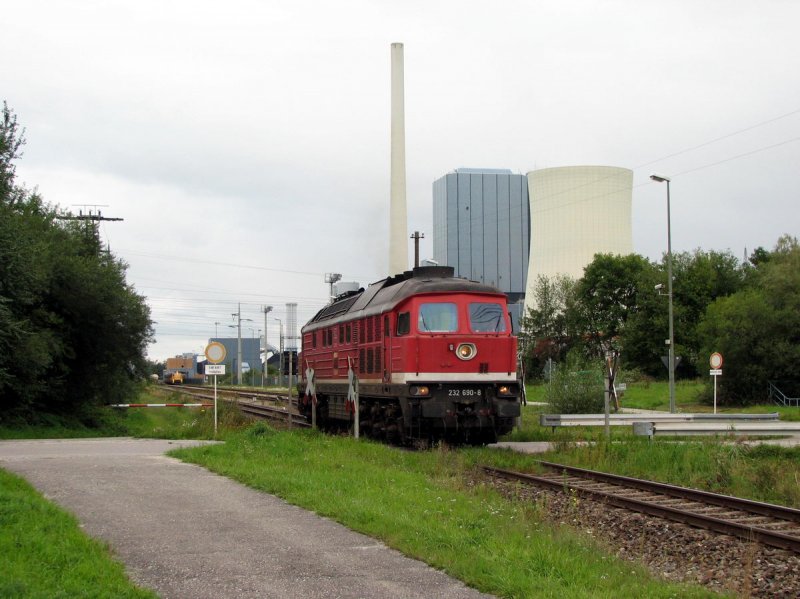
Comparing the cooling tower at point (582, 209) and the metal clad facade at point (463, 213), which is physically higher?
the metal clad facade at point (463, 213)

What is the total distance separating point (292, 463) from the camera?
16.1 meters

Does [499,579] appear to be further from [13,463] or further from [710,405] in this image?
[710,405]

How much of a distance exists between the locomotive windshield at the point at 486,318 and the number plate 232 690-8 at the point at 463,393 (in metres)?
1.31

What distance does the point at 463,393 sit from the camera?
19.7 meters

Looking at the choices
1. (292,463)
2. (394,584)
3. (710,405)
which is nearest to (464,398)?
(292,463)

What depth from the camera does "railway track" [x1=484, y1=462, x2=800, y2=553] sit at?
34.7 ft

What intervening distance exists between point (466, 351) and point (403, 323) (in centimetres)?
151

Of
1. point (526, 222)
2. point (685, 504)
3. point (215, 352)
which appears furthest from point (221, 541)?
point (526, 222)

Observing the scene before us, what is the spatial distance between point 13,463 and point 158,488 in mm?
4863

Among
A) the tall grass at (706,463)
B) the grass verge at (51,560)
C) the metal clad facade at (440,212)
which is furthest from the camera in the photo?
the metal clad facade at (440,212)

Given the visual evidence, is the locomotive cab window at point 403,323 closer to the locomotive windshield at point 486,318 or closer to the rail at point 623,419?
the locomotive windshield at point 486,318

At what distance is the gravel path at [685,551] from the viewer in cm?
845

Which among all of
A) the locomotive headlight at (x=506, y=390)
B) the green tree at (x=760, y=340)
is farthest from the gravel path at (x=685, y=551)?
the green tree at (x=760, y=340)

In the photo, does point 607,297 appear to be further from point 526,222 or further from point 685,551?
point 685,551
